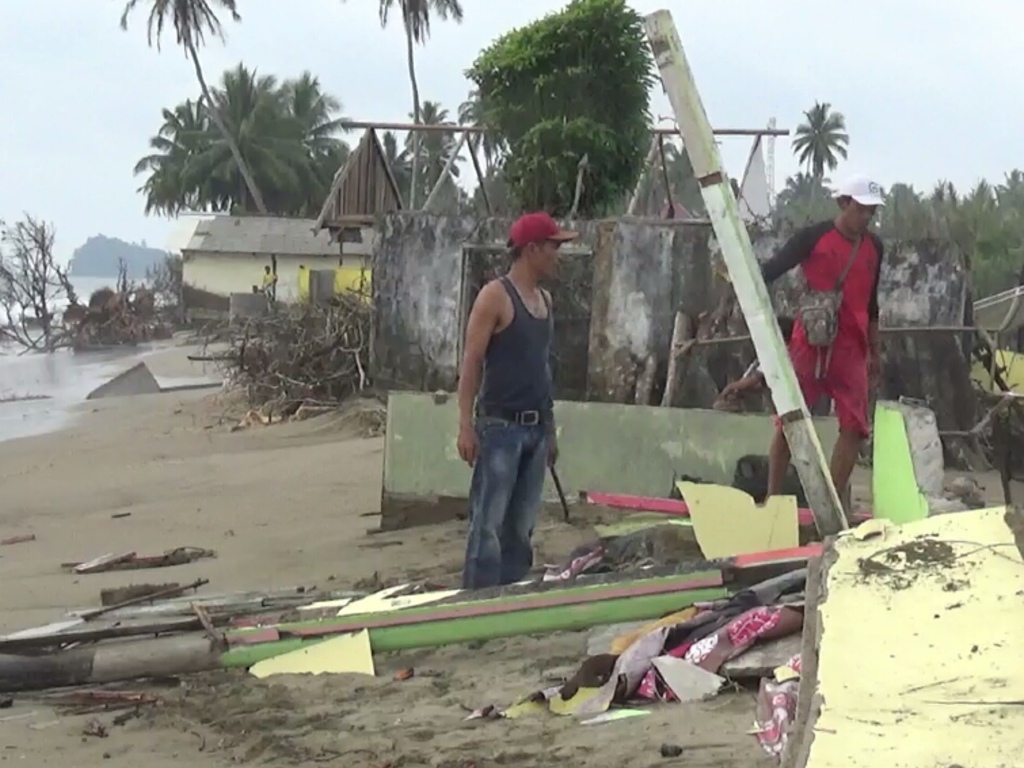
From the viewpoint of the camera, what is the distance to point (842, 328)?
6.33 meters

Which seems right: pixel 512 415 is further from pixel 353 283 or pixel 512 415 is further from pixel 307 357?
pixel 353 283

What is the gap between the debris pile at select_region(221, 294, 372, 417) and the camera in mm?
16359

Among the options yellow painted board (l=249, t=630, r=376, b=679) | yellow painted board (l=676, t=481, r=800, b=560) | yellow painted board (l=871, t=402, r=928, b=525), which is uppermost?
yellow painted board (l=871, t=402, r=928, b=525)

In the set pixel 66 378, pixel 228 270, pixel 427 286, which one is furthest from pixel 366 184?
pixel 228 270

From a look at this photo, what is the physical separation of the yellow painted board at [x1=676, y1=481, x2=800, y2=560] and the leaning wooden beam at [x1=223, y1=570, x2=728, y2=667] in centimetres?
82

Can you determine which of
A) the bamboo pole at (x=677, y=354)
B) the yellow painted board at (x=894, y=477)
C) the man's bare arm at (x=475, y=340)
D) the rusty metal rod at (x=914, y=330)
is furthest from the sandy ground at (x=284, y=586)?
the rusty metal rod at (x=914, y=330)

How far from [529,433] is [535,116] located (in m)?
11.6

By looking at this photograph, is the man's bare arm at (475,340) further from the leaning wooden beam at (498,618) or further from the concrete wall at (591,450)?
→ the concrete wall at (591,450)

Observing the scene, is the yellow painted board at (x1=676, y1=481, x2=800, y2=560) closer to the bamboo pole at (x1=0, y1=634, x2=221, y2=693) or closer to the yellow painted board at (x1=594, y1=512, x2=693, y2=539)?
the yellow painted board at (x1=594, y1=512, x2=693, y2=539)

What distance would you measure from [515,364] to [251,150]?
174 ft

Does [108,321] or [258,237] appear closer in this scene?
[108,321]

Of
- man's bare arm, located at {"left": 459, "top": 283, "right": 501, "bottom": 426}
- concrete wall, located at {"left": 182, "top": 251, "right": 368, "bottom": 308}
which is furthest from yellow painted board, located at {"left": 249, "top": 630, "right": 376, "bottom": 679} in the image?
concrete wall, located at {"left": 182, "top": 251, "right": 368, "bottom": 308}

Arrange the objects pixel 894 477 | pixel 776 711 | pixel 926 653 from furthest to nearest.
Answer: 1. pixel 894 477
2. pixel 776 711
3. pixel 926 653

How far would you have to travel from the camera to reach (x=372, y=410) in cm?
1488
